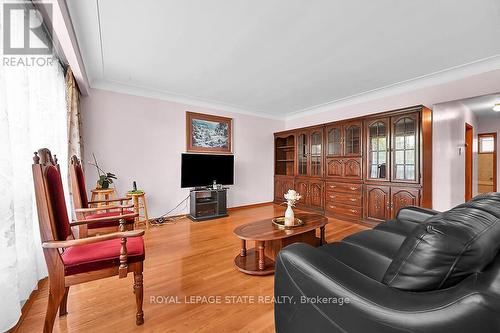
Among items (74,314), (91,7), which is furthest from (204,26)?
(74,314)

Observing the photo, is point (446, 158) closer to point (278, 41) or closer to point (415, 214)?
point (415, 214)

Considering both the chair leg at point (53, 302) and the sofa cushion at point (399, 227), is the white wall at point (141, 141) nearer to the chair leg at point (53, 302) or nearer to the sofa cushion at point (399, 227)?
the chair leg at point (53, 302)

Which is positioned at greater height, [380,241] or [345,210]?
[380,241]

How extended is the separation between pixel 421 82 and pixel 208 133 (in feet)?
12.4

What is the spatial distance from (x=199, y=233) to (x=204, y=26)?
2.64m

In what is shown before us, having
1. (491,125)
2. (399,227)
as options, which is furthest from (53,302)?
(491,125)

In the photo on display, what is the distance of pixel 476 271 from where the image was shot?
71 cm

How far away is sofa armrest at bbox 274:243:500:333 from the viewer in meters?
0.56

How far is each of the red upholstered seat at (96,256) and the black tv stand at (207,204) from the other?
2.44 metres

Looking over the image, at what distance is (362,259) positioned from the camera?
4.47 ft

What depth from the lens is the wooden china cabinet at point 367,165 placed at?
309cm

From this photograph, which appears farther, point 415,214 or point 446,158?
point 446,158

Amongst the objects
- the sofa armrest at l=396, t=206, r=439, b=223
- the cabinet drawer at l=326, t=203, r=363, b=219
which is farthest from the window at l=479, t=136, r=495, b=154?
the sofa armrest at l=396, t=206, r=439, b=223

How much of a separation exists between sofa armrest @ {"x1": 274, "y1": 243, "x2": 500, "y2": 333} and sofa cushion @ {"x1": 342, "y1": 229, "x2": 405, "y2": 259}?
765mm
